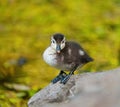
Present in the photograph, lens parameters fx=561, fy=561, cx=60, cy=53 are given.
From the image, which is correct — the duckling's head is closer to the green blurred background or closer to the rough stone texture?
the rough stone texture

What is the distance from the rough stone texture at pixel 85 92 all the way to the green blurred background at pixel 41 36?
1.65 meters

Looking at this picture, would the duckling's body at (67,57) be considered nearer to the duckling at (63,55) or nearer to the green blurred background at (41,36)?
the duckling at (63,55)

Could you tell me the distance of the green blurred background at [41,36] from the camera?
9.93m

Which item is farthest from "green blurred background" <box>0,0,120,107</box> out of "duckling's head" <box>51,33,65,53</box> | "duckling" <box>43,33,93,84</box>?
"duckling's head" <box>51,33,65,53</box>

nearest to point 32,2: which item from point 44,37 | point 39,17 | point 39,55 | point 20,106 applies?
point 39,17

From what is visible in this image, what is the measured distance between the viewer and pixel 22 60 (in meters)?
10.8

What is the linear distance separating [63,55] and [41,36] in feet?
14.3

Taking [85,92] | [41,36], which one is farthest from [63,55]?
[41,36]

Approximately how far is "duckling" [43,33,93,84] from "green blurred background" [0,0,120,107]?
1.59 metres

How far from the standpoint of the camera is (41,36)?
11844 mm

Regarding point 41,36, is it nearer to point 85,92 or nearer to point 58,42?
point 58,42

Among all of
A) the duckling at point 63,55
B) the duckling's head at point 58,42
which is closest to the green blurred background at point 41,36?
the duckling at point 63,55

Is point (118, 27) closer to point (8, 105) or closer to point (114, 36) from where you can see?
point (114, 36)

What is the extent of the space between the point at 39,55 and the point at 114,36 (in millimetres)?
1870
